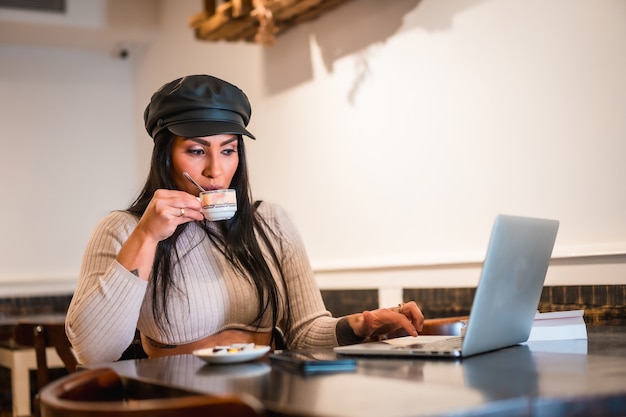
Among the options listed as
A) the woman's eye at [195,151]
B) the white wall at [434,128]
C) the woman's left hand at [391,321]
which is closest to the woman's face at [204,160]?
the woman's eye at [195,151]

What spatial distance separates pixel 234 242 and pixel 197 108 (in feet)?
1.26

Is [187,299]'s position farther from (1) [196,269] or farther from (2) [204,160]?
(2) [204,160]

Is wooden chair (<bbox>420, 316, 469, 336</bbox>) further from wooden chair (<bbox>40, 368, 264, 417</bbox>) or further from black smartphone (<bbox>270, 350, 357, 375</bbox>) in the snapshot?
wooden chair (<bbox>40, 368, 264, 417</bbox>)

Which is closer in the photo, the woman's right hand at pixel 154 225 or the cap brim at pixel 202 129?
the woman's right hand at pixel 154 225

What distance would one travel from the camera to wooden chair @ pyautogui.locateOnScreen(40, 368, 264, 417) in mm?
1009

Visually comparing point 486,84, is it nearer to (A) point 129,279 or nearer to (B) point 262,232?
(B) point 262,232

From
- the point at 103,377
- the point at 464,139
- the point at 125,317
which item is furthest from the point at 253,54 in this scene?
the point at 103,377

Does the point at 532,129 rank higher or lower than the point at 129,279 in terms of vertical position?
higher

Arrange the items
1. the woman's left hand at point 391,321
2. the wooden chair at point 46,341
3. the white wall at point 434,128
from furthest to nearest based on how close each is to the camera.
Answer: the wooden chair at point 46,341 < the white wall at point 434,128 < the woman's left hand at point 391,321

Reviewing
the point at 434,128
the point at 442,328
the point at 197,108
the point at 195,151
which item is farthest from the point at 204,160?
the point at 434,128

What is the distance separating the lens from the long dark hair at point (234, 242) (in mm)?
2168

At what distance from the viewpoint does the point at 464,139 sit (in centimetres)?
317

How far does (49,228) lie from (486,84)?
152 inches

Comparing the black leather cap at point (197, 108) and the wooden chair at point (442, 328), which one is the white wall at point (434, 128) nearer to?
the wooden chair at point (442, 328)
